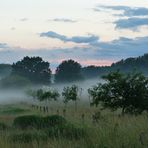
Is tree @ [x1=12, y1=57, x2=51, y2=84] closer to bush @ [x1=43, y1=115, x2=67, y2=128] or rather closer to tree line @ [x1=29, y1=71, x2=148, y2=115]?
tree line @ [x1=29, y1=71, x2=148, y2=115]

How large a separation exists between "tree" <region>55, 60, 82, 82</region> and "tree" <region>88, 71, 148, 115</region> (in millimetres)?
153984

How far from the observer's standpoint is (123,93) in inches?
1147

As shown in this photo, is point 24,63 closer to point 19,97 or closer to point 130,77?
A: point 19,97

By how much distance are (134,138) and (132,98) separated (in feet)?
60.2

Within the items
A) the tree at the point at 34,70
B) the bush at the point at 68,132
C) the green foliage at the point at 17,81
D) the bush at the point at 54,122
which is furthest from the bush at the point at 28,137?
the tree at the point at 34,70

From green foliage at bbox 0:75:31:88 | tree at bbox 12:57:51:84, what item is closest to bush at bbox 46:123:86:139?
green foliage at bbox 0:75:31:88

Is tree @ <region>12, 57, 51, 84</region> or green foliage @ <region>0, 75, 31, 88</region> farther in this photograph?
tree @ <region>12, 57, 51, 84</region>

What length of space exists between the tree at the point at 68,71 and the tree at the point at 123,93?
153984 millimetres

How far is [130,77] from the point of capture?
2944 centimetres

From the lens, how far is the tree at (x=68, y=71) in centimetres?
18488

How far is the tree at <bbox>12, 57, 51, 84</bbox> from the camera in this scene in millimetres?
183500

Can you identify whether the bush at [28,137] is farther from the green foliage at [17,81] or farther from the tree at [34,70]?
the tree at [34,70]

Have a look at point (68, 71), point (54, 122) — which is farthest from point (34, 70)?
point (54, 122)

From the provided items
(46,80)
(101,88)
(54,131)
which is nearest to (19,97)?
(46,80)
